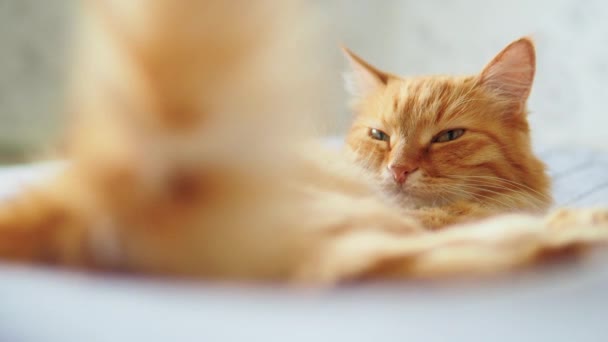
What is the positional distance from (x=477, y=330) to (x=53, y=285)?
1.10 ft

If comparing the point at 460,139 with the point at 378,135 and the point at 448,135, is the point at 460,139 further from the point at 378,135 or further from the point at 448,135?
the point at 378,135

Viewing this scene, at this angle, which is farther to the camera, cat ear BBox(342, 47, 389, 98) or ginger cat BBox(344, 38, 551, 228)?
cat ear BBox(342, 47, 389, 98)

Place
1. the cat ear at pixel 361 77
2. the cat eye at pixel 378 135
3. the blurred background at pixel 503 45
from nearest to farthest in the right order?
1. the cat eye at pixel 378 135
2. the cat ear at pixel 361 77
3. the blurred background at pixel 503 45

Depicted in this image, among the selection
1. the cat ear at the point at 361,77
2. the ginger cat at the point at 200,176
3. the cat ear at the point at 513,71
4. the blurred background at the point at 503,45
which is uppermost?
the blurred background at the point at 503,45

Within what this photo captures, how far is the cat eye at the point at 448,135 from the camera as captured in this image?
3.60 ft

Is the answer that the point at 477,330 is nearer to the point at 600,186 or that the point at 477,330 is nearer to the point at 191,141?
the point at 191,141

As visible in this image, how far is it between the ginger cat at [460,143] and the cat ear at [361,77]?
58 millimetres

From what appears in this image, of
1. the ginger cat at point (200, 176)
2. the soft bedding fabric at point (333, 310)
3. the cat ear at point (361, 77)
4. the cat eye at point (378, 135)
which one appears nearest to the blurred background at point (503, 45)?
the cat ear at point (361, 77)

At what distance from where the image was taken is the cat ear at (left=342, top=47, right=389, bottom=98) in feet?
4.26

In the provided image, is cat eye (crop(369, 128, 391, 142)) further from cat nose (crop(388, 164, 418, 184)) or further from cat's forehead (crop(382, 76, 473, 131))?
cat nose (crop(388, 164, 418, 184))

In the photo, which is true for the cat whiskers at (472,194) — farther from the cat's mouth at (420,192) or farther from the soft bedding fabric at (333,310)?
the soft bedding fabric at (333,310)

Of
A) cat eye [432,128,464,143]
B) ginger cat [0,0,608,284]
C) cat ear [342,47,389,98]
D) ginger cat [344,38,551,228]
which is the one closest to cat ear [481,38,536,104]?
ginger cat [344,38,551,228]

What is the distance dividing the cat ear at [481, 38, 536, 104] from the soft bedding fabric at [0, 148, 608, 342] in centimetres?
71

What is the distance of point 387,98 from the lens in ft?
3.97
